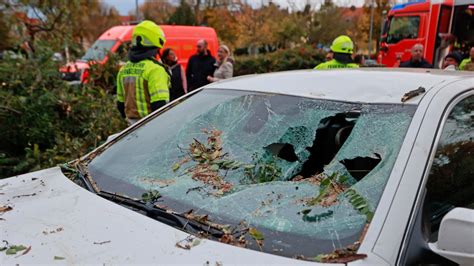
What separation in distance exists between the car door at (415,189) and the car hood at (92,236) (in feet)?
0.94

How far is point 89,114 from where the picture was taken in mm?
5324

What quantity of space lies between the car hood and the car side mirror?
0.45 meters

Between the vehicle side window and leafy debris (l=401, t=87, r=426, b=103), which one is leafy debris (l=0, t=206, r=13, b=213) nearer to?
leafy debris (l=401, t=87, r=426, b=103)

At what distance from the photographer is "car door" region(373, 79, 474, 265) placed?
1.38 metres

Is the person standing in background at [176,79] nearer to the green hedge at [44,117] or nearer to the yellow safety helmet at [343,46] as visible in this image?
the green hedge at [44,117]

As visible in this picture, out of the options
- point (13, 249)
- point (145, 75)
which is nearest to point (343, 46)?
point (145, 75)

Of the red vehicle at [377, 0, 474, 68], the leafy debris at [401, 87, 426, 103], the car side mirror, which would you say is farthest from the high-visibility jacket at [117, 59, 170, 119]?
the red vehicle at [377, 0, 474, 68]

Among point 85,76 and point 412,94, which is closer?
point 412,94

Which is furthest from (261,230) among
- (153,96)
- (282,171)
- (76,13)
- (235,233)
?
(76,13)

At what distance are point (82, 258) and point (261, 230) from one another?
605 millimetres

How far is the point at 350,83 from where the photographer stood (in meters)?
2.12

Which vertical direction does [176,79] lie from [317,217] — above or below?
below

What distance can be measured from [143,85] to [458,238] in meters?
3.30

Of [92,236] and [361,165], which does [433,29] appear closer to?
[361,165]
